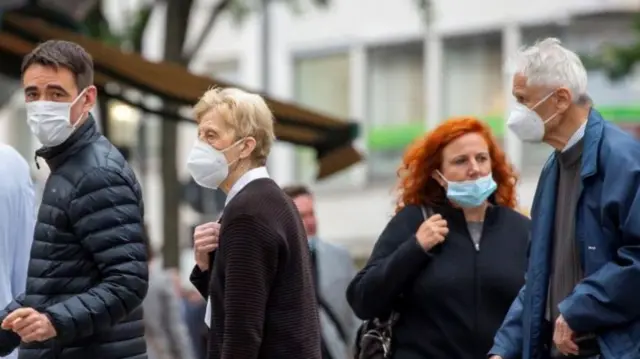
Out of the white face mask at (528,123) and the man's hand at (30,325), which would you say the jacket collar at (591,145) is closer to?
the white face mask at (528,123)

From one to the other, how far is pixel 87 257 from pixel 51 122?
52 cm

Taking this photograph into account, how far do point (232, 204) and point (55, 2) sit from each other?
7.63 metres

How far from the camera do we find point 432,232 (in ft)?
23.8

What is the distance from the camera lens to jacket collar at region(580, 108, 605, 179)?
19.2ft

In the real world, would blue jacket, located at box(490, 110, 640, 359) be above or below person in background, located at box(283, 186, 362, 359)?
above

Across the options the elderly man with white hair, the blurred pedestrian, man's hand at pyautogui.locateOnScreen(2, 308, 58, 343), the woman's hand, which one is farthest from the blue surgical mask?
man's hand at pyautogui.locateOnScreen(2, 308, 58, 343)

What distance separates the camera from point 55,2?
1323cm

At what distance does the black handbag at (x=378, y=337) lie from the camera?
741 cm

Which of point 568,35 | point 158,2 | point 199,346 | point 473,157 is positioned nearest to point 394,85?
point 568,35

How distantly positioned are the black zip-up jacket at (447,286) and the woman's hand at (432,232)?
0.03m

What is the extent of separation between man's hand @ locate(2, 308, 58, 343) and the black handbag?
70.9 inches

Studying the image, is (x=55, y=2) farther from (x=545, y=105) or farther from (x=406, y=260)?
(x=545, y=105)

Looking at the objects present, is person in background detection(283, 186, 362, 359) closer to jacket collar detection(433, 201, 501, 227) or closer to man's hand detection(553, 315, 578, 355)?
jacket collar detection(433, 201, 501, 227)

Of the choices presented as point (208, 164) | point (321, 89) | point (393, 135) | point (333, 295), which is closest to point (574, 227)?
point (208, 164)
